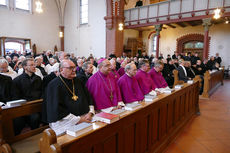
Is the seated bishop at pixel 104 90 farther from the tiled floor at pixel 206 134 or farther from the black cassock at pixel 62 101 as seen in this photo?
the tiled floor at pixel 206 134

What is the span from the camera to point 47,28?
625 inches

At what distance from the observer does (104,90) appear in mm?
2889

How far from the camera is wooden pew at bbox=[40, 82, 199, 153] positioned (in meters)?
1.44

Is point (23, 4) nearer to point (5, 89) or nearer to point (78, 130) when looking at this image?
point (5, 89)

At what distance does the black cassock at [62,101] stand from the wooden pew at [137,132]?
1.85 feet

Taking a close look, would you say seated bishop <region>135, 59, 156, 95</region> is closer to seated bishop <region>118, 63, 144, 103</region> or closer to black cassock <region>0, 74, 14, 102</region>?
seated bishop <region>118, 63, 144, 103</region>

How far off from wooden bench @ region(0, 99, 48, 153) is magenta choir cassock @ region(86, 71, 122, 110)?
3.01 ft

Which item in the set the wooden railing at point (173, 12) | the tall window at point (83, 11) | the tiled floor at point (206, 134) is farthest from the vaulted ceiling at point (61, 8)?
the tiled floor at point (206, 134)

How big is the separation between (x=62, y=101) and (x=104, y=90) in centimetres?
87

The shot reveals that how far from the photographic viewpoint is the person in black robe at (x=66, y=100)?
81.8 inches

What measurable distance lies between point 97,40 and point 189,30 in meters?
7.99

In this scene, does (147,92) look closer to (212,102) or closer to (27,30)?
(212,102)

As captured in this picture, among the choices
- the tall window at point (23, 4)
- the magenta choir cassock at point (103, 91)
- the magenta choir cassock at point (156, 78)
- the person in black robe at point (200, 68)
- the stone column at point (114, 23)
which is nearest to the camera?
the magenta choir cassock at point (103, 91)

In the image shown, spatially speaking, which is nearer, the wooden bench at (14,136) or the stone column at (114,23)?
the wooden bench at (14,136)
